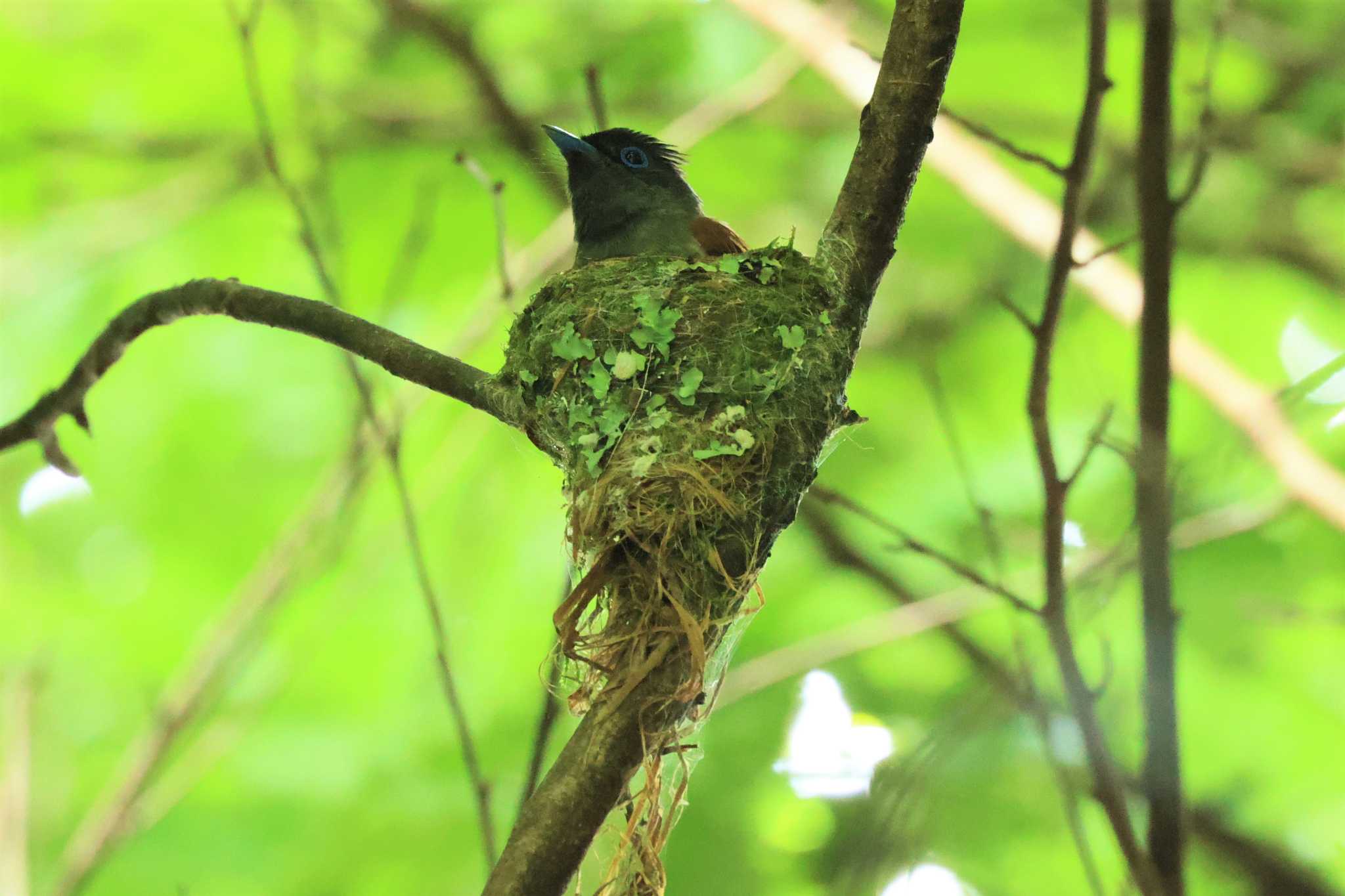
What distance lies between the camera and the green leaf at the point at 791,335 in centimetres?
277

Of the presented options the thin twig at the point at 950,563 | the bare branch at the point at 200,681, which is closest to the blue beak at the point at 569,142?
the bare branch at the point at 200,681

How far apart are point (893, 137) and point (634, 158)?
2284mm

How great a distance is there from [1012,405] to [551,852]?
519cm

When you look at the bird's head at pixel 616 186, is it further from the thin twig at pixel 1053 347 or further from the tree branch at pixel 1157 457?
the tree branch at pixel 1157 457

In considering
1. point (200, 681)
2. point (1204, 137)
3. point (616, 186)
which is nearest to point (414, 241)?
point (616, 186)

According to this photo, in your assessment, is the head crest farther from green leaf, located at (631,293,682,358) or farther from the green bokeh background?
green leaf, located at (631,293,682,358)

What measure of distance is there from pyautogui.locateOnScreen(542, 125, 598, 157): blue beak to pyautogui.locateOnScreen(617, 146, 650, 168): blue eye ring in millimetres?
110

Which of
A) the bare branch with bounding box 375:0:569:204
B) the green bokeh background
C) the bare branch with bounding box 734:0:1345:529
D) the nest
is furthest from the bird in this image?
the bare branch with bounding box 375:0:569:204

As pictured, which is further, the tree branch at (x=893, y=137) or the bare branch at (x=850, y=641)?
the bare branch at (x=850, y=641)

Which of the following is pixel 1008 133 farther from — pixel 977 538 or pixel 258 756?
pixel 258 756

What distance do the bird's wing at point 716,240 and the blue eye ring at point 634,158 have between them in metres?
0.42

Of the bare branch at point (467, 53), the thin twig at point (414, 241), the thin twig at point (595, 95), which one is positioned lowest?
the thin twig at point (595, 95)

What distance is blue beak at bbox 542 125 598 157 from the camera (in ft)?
14.9

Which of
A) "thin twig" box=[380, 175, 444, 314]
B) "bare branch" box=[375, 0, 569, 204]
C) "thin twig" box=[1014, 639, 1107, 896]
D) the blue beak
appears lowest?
"thin twig" box=[1014, 639, 1107, 896]
